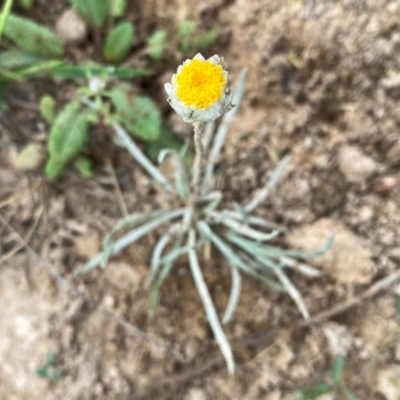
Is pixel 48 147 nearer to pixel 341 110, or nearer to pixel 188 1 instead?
pixel 188 1

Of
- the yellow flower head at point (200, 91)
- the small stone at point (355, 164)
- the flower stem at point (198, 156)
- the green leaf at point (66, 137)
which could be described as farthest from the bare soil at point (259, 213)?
the yellow flower head at point (200, 91)

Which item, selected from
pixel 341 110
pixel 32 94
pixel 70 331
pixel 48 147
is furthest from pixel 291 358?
pixel 32 94

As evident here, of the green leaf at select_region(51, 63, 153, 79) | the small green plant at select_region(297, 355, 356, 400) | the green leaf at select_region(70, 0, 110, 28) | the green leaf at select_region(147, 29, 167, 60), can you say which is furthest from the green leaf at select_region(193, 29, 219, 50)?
the small green plant at select_region(297, 355, 356, 400)

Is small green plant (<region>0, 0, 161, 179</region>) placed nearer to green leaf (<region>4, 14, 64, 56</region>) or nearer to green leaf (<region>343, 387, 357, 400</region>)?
green leaf (<region>4, 14, 64, 56</region>)

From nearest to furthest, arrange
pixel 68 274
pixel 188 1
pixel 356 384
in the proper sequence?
pixel 356 384
pixel 68 274
pixel 188 1

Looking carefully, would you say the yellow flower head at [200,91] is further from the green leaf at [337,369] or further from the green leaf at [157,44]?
the green leaf at [337,369]

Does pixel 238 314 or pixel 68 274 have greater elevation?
pixel 68 274
